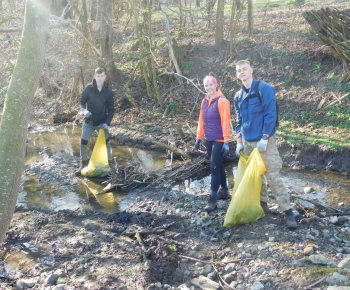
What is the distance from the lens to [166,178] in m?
6.58

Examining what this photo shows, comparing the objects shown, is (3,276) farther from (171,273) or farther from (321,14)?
(321,14)

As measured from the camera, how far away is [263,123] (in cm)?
407

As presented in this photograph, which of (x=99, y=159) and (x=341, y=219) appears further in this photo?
(x=99, y=159)

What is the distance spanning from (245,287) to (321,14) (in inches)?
335

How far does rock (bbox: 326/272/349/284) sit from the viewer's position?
2.85m

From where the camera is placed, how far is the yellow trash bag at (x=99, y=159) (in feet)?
22.0

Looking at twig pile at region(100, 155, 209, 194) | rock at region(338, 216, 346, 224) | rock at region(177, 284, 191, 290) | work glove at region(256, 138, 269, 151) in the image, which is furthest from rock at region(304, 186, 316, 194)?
rock at region(177, 284, 191, 290)

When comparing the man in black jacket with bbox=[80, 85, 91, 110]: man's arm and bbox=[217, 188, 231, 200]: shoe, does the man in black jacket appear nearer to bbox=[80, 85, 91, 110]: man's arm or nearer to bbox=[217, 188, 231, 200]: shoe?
bbox=[80, 85, 91, 110]: man's arm

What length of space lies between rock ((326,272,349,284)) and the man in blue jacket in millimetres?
1149

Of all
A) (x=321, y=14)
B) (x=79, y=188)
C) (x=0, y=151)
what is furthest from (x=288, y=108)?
(x=0, y=151)

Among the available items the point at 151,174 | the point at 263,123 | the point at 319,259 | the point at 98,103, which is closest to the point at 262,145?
the point at 263,123

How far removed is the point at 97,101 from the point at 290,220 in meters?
4.15

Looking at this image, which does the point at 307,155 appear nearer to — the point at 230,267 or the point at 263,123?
the point at 263,123

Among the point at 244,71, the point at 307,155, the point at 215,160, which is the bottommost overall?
the point at 307,155
